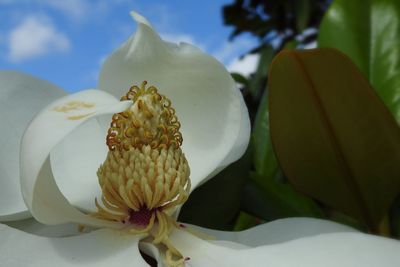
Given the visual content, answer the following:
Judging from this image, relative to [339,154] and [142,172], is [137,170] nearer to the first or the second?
[142,172]

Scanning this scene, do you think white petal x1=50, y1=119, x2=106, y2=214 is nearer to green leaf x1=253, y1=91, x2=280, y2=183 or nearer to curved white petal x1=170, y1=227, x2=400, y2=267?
curved white petal x1=170, y1=227, x2=400, y2=267

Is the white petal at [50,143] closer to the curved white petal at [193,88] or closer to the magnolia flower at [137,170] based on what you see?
the magnolia flower at [137,170]

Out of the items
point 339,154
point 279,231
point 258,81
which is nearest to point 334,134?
point 339,154

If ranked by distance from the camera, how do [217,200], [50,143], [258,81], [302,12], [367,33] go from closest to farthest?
[50,143] → [217,200] → [367,33] → [258,81] → [302,12]

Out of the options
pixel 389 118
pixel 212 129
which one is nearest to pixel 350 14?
pixel 389 118

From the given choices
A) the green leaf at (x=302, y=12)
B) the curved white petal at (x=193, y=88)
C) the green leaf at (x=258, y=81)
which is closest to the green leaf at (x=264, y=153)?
the curved white petal at (x=193, y=88)

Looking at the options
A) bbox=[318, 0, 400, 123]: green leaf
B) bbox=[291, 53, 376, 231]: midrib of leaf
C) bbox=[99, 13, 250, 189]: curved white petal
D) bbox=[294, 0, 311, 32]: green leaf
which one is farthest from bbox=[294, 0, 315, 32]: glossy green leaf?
bbox=[99, 13, 250, 189]: curved white petal

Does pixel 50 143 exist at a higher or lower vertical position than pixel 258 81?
higher
